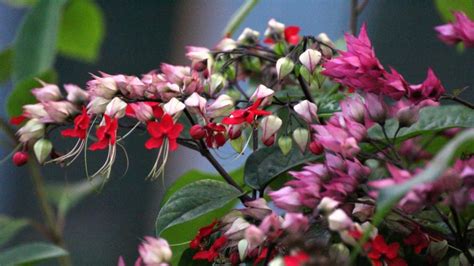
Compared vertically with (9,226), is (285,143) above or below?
above

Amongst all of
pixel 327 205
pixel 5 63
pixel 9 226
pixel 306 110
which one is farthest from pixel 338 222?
pixel 5 63

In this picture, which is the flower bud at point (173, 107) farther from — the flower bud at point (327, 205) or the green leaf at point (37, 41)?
the green leaf at point (37, 41)

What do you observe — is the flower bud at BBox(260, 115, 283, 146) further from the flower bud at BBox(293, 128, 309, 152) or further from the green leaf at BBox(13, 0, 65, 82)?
the green leaf at BBox(13, 0, 65, 82)

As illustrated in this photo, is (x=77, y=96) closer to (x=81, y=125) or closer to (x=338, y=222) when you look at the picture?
(x=81, y=125)

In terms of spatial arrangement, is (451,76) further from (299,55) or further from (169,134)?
(169,134)

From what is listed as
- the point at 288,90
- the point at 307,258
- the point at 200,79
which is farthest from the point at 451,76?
the point at 307,258

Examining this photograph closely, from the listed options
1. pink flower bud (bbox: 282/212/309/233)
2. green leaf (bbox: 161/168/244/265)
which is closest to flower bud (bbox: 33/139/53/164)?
green leaf (bbox: 161/168/244/265)
